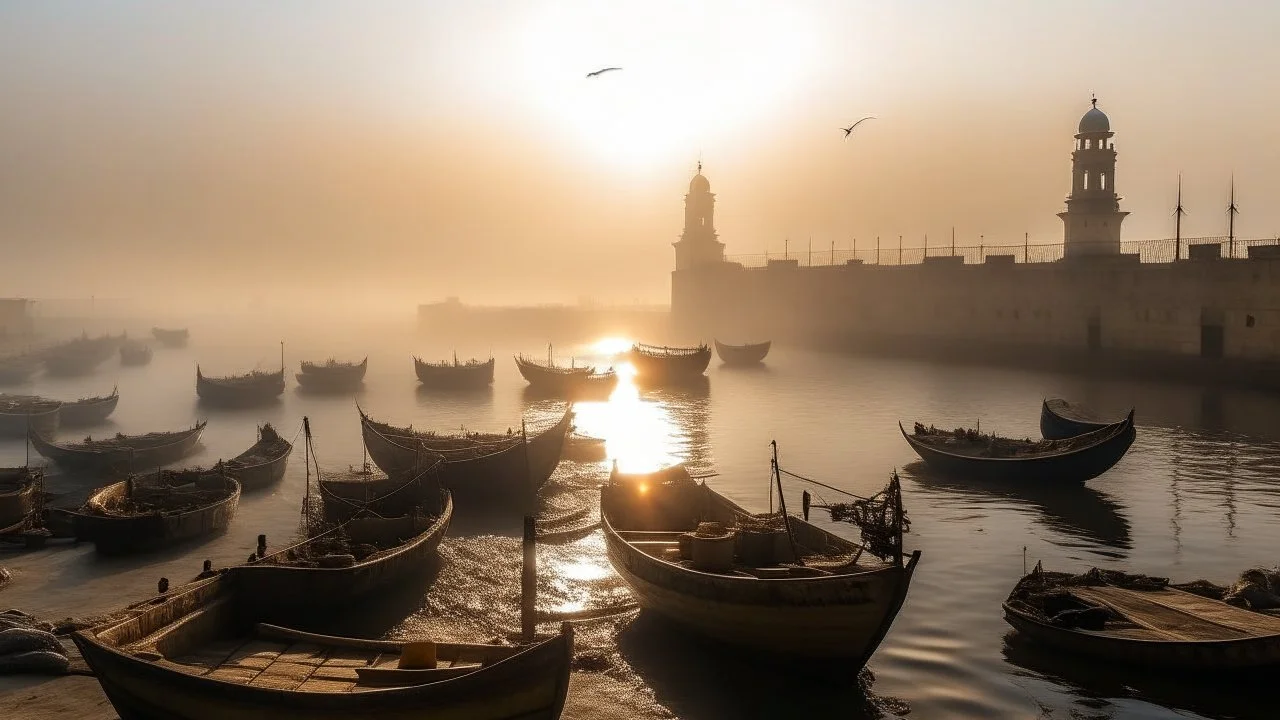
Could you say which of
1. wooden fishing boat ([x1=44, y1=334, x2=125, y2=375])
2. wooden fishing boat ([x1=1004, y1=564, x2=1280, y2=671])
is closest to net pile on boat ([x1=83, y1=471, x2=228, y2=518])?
wooden fishing boat ([x1=1004, y1=564, x2=1280, y2=671])

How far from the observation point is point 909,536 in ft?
70.2

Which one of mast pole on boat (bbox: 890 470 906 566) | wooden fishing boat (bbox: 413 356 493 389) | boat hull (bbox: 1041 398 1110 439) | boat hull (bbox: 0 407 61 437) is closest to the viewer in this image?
mast pole on boat (bbox: 890 470 906 566)

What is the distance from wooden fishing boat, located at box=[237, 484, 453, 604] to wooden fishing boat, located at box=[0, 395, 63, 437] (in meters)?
25.4

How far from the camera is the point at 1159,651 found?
12414 mm

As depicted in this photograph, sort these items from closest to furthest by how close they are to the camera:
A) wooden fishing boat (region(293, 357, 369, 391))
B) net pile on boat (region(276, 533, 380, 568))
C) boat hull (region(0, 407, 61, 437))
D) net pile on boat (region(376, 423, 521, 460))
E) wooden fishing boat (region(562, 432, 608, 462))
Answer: net pile on boat (region(276, 533, 380, 568)) → net pile on boat (region(376, 423, 521, 460)) → wooden fishing boat (region(562, 432, 608, 462)) → boat hull (region(0, 407, 61, 437)) → wooden fishing boat (region(293, 357, 369, 391))

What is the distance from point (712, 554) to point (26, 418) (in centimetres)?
3639

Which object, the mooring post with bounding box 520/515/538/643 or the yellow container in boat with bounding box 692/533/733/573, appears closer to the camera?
the mooring post with bounding box 520/515/538/643

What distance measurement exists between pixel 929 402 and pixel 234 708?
142 ft

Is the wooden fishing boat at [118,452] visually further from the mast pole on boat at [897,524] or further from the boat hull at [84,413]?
the mast pole on boat at [897,524]

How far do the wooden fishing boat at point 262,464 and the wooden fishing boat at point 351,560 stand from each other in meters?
6.60

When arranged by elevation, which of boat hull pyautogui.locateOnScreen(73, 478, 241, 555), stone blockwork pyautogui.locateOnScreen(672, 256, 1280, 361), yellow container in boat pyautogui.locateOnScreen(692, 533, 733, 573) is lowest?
boat hull pyautogui.locateOnScreen(73, 478, 241, 555)

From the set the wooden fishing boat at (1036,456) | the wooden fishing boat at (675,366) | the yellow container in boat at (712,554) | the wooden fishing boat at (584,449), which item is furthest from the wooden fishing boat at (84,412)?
the yellow container in boat at (712,554)

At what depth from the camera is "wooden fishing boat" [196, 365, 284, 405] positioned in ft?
174

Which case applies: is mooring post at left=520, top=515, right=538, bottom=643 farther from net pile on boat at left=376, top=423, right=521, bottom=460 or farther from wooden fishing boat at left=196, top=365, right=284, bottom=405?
wooden fishing boat at left=196, top=365, right=284, bottom=405
